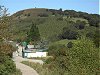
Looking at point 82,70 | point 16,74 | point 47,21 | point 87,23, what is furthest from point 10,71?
point 47,21

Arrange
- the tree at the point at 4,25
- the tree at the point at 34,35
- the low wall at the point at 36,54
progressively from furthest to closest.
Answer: the tree at the point at 34,35, the low wall at the point at 36,54, the tree at the point at 4,25

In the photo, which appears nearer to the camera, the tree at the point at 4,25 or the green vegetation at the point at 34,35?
the tree at the point at 4,25

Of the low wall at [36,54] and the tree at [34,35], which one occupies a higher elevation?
the tree at [34,35]

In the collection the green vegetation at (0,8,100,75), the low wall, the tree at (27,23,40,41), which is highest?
the green vegetation at (0,8,100,75)

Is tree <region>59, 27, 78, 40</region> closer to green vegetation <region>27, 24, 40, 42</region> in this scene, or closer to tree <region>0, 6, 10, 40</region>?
green vegetation <region>27, 24, 40, 42</region>

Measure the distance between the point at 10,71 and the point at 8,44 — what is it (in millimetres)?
5721

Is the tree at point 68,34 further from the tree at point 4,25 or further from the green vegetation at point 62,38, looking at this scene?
the tree at point 4,25

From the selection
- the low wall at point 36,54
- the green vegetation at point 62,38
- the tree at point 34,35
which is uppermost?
the green vegetation at point 62,38

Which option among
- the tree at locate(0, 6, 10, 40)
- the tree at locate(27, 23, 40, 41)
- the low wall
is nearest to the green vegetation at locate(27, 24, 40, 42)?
the tree at locate(27, 23, 40, 41)

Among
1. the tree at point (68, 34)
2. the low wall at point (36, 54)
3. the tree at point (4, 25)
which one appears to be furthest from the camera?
the tree at point (68, 34)

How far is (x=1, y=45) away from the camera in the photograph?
16281 mm

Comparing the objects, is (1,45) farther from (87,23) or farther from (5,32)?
(87,23)

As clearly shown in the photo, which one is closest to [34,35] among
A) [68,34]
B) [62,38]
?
[62,38]

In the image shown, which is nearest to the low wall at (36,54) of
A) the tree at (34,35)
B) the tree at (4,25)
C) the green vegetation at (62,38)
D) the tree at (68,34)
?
the green vegetation at (62,38)
